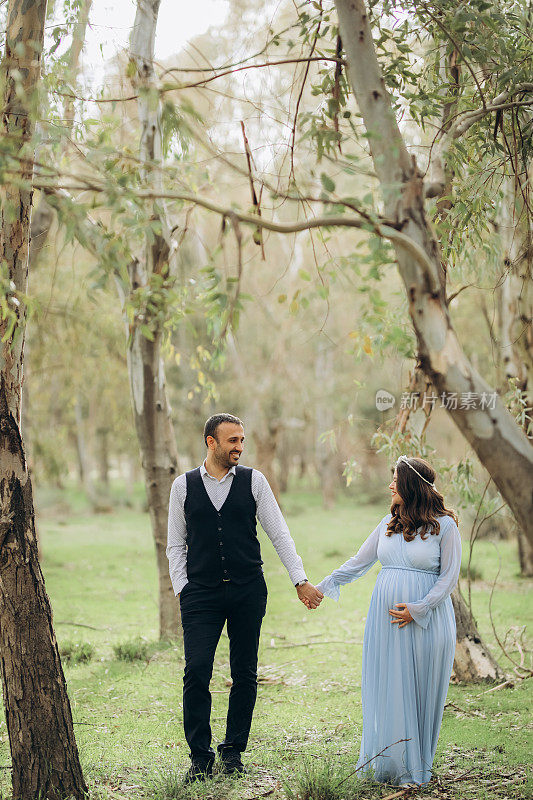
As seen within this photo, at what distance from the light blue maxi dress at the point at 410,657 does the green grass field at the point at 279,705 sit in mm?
195

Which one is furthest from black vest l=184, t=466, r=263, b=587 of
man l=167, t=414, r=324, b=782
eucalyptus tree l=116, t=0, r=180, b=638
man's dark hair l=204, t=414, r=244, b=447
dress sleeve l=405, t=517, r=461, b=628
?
eucalyptus tree l=116, t=0, r=180, b=638

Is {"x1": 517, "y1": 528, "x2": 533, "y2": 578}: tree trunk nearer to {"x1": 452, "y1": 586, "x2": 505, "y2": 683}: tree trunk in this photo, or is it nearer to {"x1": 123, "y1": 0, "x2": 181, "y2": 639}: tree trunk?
{"x1": 452, "y1": 586, "x2": 505, "y2": 683}: tree trunk

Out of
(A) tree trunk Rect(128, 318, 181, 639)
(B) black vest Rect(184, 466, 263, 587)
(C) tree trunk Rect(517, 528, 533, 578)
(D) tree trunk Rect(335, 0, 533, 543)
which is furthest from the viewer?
(C) tree trunk Rect(517, 528, 533, 578)

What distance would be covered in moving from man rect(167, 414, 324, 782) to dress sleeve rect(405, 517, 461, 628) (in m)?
0.69

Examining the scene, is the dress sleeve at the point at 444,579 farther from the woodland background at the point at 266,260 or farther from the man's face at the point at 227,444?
the man's face at the point at 227,444

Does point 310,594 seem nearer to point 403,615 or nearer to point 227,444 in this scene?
point 403,615

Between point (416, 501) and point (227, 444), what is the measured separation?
1142 millimetres

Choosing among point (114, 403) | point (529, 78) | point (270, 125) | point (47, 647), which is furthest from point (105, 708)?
point (114, 403)

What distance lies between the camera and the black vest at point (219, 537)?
4.83 m

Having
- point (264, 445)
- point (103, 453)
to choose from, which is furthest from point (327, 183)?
point (103, 453)

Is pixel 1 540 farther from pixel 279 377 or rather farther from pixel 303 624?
pixel 279 377

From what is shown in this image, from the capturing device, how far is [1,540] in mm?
4281

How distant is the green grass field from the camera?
4.70 m

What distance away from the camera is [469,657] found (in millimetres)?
6961
